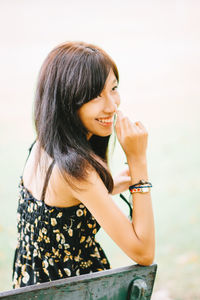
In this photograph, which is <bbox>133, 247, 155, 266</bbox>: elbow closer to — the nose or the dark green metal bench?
the dark green metal bench

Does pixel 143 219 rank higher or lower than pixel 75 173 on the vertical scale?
lower

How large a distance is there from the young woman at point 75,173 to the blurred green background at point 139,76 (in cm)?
295

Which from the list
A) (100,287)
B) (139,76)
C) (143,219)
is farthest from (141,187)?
(139,76)

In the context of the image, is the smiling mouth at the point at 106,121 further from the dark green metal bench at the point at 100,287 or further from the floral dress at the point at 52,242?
the dark green metal bench at the point at 100,287

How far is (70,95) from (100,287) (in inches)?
29.4

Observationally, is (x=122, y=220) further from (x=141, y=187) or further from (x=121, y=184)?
(x=121, y=184)

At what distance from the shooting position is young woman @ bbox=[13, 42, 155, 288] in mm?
1372

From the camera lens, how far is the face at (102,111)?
4.91 ft

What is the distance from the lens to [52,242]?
5.03 ft

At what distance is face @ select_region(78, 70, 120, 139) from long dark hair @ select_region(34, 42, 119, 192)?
0.07 feet

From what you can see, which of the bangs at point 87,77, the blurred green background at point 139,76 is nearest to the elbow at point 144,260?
the bangs at point 87,77

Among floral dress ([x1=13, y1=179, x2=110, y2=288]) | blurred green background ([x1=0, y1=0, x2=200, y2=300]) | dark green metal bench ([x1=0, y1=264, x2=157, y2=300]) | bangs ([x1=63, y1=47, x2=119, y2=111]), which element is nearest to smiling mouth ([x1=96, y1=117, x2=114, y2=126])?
bangs ([x1=63, y1=47, x2=119, y2=111])

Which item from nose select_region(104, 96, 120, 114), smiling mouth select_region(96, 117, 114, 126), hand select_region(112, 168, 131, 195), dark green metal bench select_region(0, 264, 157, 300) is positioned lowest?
dark green metal bench select_region(0, 264, 157, 300)

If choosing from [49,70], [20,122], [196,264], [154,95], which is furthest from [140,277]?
[154,95]
